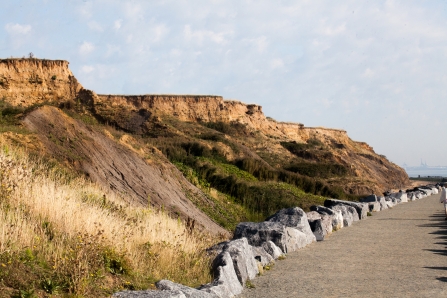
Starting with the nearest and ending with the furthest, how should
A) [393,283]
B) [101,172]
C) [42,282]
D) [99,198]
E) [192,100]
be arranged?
[42,282], [393,283], [99,198], [101,172], [192,100]

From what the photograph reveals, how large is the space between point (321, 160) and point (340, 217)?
140 feet

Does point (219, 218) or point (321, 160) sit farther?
point (321, 160)

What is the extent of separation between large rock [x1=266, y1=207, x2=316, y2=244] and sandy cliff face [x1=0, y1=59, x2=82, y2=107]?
34.7 metres

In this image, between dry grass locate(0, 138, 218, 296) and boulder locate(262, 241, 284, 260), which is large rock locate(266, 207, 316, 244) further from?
dry grass locate(0, 138, 218, 296)

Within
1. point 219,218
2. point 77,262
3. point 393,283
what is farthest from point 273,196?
point 77,262

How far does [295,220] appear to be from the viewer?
14.6 meters

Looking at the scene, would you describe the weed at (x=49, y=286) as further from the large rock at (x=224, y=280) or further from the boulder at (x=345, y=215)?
the boulder at (x=345, y=215)

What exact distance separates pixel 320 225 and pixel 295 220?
1347mm

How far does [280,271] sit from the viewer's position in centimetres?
1062

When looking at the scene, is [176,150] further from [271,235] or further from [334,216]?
[271,235]

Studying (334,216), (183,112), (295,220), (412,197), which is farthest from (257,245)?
(183,112)

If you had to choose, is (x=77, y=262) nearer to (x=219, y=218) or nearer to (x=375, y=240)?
(x=375, y=240)

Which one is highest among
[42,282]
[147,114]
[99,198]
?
[147,114]

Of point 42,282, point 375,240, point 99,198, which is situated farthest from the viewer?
point 375,240
